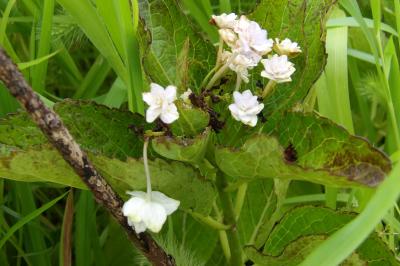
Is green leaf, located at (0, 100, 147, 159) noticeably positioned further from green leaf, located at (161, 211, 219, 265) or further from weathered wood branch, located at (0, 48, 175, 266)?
green leaf, located at (161, 211, 219, 265)

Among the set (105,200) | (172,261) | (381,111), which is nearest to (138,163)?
(105,200)

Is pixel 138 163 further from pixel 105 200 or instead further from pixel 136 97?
pixel 136 97

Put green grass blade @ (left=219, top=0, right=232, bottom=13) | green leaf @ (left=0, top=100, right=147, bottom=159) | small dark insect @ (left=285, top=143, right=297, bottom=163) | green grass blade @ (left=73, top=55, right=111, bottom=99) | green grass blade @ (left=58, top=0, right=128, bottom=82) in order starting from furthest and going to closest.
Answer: green grass blade @ (left=73, top=55, right=111, bottom=99)
green grass blade @ (left=219, top=0, right=232, bottom=13)
green grass blade @ (left=58, top=0, right=128, bottom=82)
green leaf @ (left=0, top=100, right=147, bottom=159)
small dark insect @ (left=285, top=143, right=297, bottom=163)

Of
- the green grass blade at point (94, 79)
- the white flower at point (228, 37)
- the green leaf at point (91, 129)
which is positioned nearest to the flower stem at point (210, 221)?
the green leaf at point (91, 129)

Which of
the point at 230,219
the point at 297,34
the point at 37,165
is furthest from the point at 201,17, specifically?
the point at 37,165

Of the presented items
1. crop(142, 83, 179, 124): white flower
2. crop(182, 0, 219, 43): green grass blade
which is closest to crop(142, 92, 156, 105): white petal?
crop(142, 83, 179, 124): white flower

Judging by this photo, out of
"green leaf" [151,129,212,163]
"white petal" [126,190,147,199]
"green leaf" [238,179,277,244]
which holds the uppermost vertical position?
"green leaf" [151,129,212,163]
